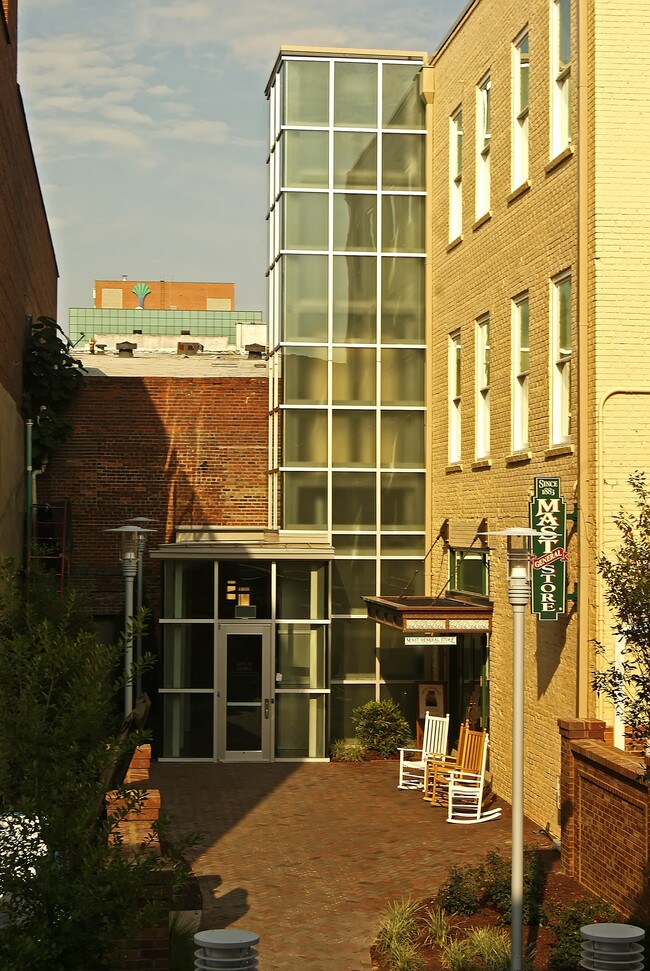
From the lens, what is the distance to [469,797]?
1944 cm

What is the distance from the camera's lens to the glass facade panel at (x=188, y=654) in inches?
953

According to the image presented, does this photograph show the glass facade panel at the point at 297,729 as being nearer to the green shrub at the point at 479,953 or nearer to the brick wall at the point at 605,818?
the brick wall at the point at 605,818

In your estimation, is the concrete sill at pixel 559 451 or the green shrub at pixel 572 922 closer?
the green shrub at pixel 572 922

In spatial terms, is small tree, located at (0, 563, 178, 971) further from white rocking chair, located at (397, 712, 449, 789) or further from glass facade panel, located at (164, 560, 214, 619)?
glass facade panel, located at (164, 560, 214, 619)

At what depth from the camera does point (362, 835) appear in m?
17.9

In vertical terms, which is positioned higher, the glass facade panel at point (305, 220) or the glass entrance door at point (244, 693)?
the glass facade panel at point (305, 220)

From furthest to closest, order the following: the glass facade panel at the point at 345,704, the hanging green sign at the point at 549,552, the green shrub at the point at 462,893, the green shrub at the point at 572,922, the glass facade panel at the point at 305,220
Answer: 1. the glass facade panel at the point at 305,220
2. the glass facade panel at the point at 345,704
3. the hanging green sign at the point at 549,552
4. the green shrub at the point at 462,893
5. the green shrub at the point at 572,922

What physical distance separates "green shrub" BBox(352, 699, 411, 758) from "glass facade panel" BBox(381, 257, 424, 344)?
272 inches

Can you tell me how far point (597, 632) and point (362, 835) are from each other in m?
4.67

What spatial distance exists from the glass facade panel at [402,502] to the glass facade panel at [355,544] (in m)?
0.38

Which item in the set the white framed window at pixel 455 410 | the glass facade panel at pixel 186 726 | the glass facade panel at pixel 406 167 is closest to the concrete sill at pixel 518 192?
the white framed window at pixel 455 410

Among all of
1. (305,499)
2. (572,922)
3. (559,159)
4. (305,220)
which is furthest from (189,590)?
(572,922)

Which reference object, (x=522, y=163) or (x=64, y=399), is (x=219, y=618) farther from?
(x=522, y=163)

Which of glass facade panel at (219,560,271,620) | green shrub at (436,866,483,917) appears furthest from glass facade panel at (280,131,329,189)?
green shrub at (436,866,483,917)
